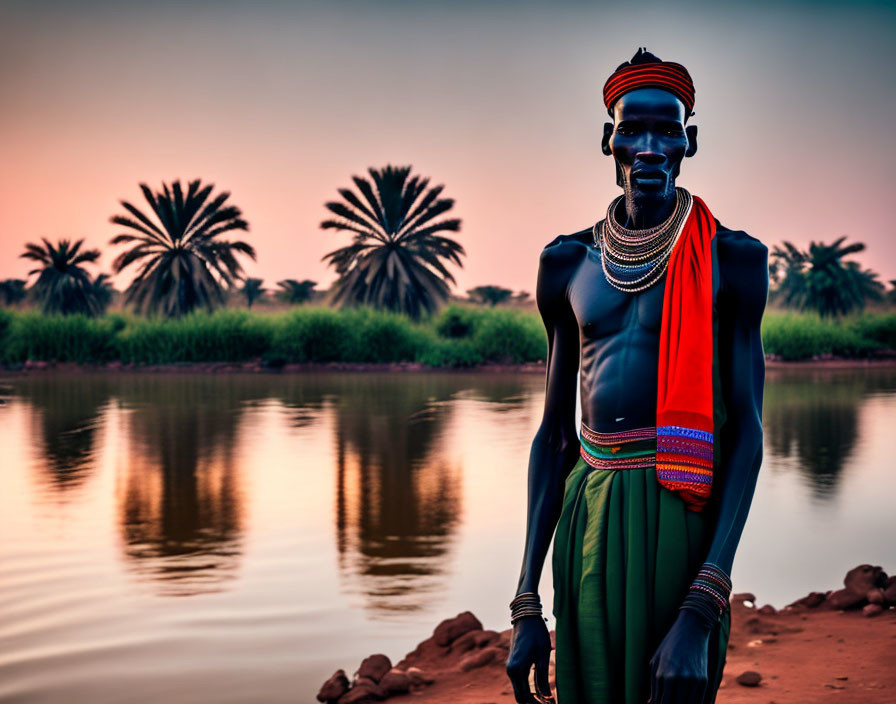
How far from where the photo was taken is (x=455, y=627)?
614cm

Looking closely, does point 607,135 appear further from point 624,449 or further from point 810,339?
point 810,339

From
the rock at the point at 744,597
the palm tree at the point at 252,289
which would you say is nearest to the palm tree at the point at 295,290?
the palm tree at the point at 252,289

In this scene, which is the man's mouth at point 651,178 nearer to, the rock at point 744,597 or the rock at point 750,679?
the rock at point 750,679

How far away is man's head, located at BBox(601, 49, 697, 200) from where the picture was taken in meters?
2.53

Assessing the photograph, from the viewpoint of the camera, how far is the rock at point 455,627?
6.08 metres

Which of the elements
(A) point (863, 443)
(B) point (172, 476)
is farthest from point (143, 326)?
(A) point (863, 443)

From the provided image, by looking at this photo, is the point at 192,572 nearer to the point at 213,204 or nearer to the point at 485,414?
the point at 485,414

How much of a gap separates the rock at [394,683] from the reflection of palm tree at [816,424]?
6.57 metres

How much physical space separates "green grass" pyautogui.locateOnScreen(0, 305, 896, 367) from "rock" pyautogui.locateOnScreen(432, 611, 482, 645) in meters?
29.5

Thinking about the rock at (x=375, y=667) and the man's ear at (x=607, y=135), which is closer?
the man's ear at (x=607, y=135)

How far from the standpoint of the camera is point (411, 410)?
2031 cm

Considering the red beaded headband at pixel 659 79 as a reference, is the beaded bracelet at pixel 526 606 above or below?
below

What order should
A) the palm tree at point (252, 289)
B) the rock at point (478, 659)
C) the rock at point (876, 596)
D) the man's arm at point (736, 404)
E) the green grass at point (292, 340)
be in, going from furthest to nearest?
the palm tree at point (252, 289)
the green grass at point (292, 340)
the rock at point (876, 596)
the rock at point (478, 659)
the man's arm at point (736, 404)

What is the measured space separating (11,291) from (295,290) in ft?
63.0
